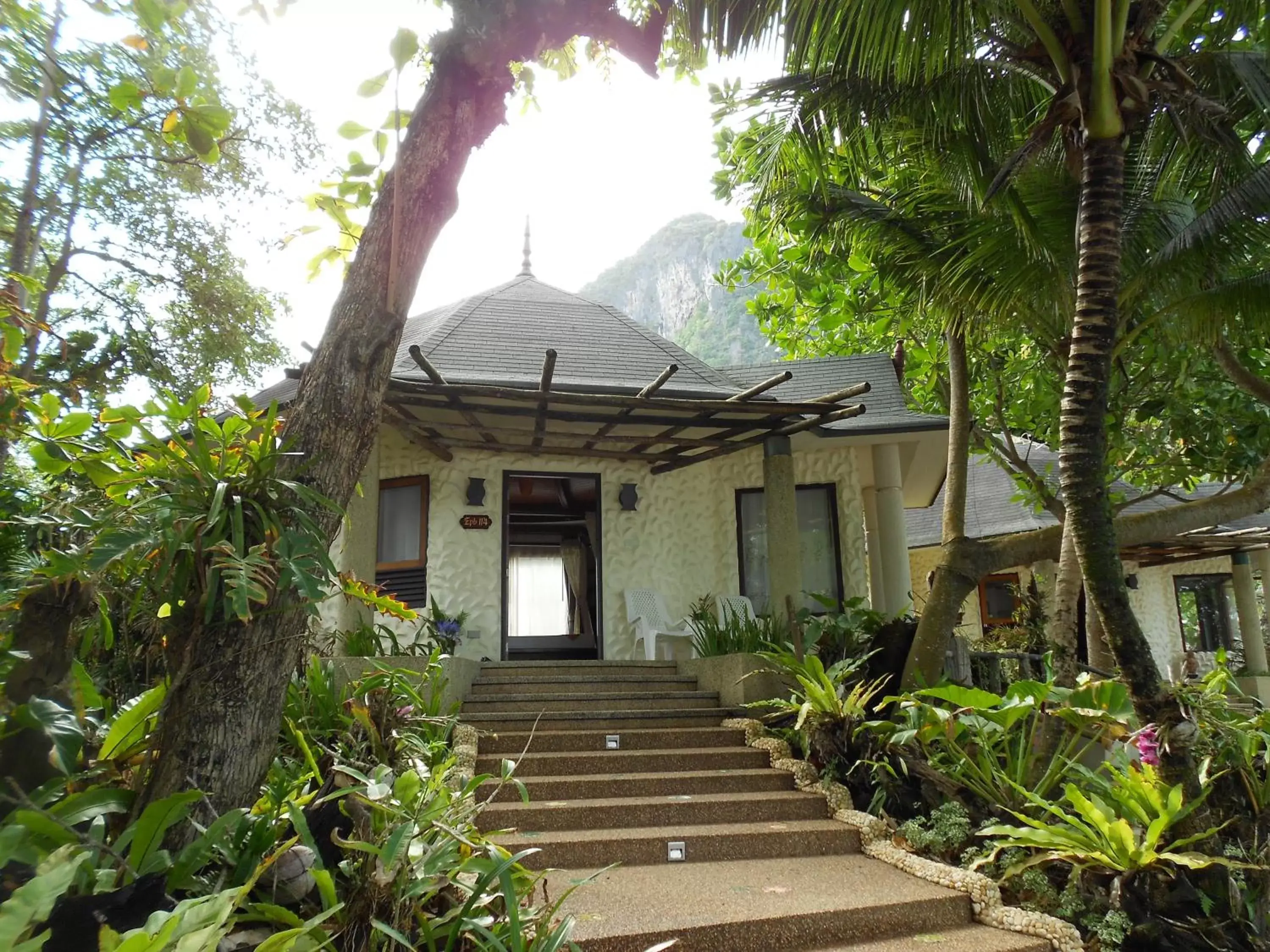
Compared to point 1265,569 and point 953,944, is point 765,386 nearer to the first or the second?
point 953,944

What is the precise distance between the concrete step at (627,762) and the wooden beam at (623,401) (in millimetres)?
2879

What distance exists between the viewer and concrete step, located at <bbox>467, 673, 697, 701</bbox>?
7.31m

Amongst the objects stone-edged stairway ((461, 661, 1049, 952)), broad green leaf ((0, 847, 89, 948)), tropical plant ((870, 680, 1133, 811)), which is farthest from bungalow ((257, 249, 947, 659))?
broad green leaf ((0, 847, 89, 948))

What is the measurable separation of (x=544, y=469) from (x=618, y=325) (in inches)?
84.4

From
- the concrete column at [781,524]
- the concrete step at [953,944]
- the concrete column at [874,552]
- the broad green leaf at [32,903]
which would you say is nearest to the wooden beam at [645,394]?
the concrete column at [781,524]

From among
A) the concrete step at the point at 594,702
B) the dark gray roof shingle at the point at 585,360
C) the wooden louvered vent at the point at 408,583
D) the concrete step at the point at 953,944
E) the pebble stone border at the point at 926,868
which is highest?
the dark gray roof shingle at the point at 585,360

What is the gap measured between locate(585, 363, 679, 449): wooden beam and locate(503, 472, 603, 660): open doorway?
156 cm

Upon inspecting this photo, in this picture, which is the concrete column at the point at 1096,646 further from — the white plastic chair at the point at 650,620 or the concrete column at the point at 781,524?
the white plastic chair at the point at 650,620

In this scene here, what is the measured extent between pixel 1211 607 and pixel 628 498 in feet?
54.4

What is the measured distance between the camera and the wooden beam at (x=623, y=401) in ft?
22.1

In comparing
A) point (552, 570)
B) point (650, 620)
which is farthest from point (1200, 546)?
point (552, 570)

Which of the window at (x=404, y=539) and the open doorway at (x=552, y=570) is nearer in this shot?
the window at (x=404, y=539)

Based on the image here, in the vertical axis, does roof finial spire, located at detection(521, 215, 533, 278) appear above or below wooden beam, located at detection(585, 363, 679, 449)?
above

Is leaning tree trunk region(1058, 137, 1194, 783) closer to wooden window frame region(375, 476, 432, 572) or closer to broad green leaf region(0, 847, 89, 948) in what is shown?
broad green leaf region(0, 847, 89, 948)
